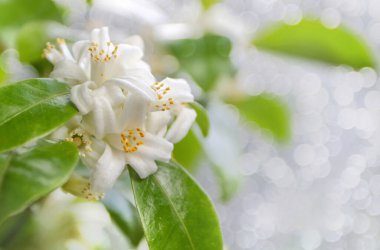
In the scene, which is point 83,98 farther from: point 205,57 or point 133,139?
point 205,57

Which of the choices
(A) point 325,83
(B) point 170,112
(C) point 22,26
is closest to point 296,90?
(A) point 325,83

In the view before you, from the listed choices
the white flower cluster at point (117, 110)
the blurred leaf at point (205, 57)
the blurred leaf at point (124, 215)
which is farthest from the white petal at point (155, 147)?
the blurred leaf at point (205, 57)

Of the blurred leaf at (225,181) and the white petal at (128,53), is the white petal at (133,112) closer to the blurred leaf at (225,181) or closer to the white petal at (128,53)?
the white petal at (128,53)

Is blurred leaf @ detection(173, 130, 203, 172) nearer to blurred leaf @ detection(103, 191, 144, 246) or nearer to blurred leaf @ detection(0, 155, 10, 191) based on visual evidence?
blurred leaf @ detection(103, 191, 144, 246)

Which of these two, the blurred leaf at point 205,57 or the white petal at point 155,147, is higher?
the white petal at point 155,147

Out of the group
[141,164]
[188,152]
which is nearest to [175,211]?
[141,164]

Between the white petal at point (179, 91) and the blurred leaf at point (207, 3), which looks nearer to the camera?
the white petal at point (179, 91)

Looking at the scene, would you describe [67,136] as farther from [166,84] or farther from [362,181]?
[362,181]
